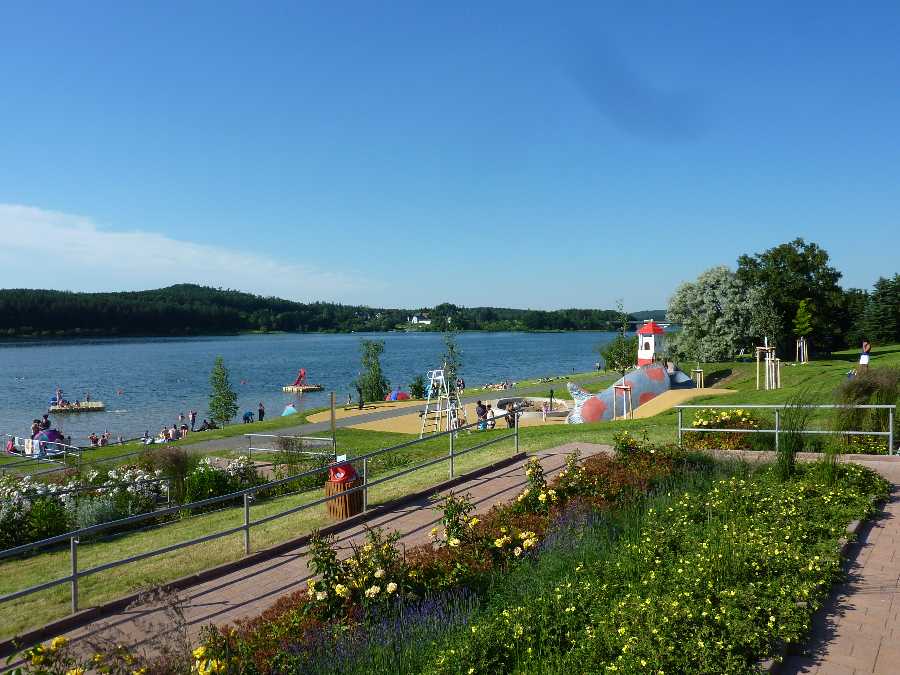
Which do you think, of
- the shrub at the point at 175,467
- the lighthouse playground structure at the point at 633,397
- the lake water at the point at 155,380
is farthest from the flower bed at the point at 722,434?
the lake water at the point at 155,380

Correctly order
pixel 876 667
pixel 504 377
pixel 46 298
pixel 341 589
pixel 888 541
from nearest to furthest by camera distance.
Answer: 1. pixel 876 667
2. pixel 341 589
3. pixel 888 541
4. pixel 504 377
5. pixel 46 298

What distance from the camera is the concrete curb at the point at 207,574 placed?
19.8ft

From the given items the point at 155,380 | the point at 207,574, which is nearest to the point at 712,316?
the point at 207,574

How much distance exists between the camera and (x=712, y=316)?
42094 millimetres

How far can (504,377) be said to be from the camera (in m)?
70.6

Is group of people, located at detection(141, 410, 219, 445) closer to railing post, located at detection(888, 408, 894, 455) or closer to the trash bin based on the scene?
the trash bin

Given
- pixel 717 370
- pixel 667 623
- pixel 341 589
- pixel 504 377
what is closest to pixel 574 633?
pixel 667 623

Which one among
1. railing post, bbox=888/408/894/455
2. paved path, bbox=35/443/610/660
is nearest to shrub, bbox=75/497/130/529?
paved path, bbox=35/443/610/660

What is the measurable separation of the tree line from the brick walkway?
35300mm

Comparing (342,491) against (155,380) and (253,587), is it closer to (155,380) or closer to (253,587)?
(253,587)

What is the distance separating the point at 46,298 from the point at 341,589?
169m

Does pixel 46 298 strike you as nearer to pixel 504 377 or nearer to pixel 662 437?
pixel 504 377

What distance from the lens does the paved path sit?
5.99 m

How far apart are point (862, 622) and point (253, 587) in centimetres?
583
